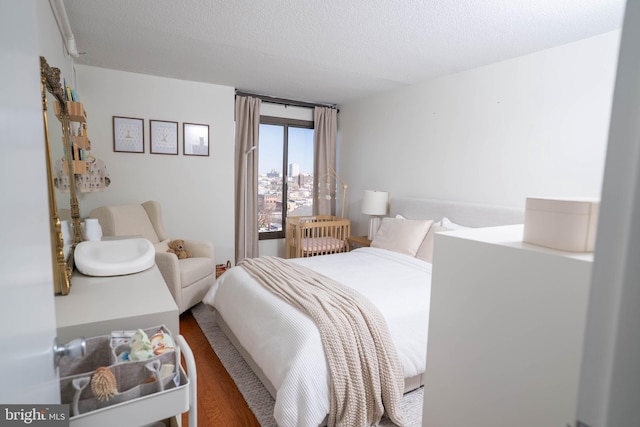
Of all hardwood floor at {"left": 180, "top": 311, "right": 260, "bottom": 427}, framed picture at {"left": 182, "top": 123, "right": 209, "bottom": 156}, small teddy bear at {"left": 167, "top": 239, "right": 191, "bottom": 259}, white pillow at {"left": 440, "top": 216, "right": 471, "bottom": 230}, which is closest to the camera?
hardwood floor at {"left": 180, "top": 311, "right": 260, "bottom": 427}

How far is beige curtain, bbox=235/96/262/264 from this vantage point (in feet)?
14.2

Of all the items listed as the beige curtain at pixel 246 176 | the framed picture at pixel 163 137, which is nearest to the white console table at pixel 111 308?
the framed picture at pixel 163 137

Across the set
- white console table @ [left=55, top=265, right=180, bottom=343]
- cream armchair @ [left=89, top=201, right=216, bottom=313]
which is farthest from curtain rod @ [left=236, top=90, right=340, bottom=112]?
white console table @ [left=55, top=265, right=180, bottom=343]

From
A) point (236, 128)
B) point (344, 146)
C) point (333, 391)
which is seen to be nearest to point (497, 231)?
point (333, 391)

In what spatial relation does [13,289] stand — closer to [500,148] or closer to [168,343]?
[168,343]

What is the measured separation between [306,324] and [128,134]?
3191 mm

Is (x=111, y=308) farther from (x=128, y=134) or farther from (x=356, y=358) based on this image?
(x=128, y=134)

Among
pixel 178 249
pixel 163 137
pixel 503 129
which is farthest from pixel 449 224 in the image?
pixel 163 137

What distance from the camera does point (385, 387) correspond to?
1.74 m

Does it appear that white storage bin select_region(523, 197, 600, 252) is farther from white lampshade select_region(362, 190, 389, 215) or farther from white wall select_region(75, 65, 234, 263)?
white wall select_region(75, 65, 234, 263)

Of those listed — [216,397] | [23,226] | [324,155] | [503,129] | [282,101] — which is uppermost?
[282,101]

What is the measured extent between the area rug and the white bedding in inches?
7.9

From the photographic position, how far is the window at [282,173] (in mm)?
4762

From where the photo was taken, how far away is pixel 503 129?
3006 mm
